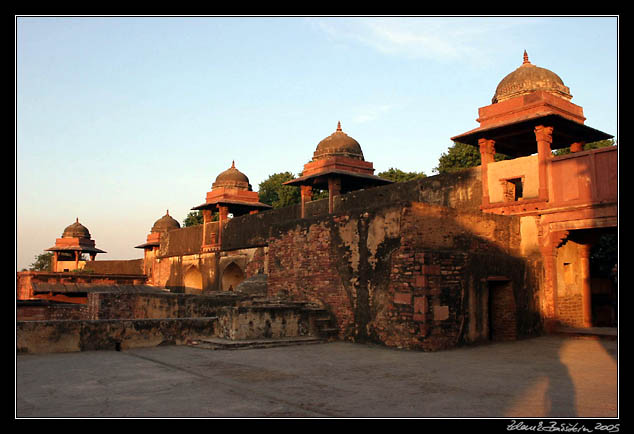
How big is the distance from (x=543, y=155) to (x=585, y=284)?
337cm

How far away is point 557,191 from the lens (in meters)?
12.1

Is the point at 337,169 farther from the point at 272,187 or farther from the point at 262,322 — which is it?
the point at 272,187

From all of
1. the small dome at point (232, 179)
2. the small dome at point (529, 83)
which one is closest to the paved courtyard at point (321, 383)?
the small dome at point (529, 83)

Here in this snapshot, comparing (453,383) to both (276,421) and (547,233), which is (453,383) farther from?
(547,233)

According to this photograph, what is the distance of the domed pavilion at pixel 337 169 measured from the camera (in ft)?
68.6

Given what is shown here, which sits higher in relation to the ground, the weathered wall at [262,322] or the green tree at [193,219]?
the green tree at [193,219]

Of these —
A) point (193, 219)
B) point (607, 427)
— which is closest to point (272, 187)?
point (193, 219)

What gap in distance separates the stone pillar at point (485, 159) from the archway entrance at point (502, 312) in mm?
A: 3102

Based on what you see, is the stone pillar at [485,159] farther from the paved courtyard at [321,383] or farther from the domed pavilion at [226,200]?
the domed pavilion at [226,200]

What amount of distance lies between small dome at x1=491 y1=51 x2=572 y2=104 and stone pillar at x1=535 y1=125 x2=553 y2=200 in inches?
47.5

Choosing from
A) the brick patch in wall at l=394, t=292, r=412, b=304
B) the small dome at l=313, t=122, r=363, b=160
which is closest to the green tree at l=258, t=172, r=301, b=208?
the small dome at l=313, t=122, r=363, b=160

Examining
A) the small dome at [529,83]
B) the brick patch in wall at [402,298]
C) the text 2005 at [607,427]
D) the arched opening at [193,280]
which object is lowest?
the arched opening at [193,280]

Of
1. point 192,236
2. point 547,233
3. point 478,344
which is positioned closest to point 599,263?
point 547,233

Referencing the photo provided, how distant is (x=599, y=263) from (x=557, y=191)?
7.21 meters
